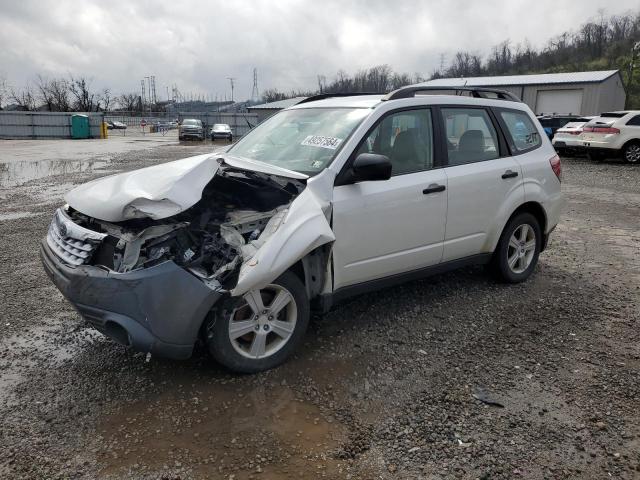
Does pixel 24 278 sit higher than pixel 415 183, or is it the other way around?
pixel 415 183

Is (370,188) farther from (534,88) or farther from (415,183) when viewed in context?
(534,88)

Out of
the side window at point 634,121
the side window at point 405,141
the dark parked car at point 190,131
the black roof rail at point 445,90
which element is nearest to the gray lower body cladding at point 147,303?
the side window at point 405,141

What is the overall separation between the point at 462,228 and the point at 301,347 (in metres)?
1.79

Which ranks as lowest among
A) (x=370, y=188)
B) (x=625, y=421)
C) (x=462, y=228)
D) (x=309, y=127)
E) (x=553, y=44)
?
(x=625, y=421)

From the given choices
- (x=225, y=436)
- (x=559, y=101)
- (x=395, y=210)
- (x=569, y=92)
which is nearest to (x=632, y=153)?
(x=395, y=210)

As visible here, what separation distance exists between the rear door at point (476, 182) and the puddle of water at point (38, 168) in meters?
11.4

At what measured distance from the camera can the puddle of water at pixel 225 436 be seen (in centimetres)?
261

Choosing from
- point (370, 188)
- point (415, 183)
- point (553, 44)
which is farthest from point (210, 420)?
point (553, 44)

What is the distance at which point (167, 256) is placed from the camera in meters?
3.06

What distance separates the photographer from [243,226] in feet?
11.1

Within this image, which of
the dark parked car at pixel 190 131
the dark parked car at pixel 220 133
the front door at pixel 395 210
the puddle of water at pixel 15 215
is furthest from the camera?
the dark parked car at pixel 220 133

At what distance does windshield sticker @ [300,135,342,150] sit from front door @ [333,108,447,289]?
20cm

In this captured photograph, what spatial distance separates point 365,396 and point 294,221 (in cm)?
120

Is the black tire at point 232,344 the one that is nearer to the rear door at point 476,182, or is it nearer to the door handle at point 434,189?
the door handle at point 434,189
